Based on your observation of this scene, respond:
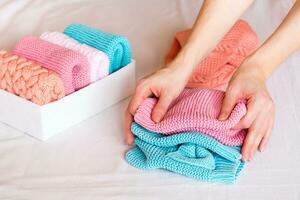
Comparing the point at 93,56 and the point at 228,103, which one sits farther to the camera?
the point at 93,56

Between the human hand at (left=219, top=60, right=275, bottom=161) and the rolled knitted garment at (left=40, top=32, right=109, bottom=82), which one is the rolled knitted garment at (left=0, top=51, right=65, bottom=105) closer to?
the rolled knitted garment at (left=40, top=32, right=109, bottom=82)

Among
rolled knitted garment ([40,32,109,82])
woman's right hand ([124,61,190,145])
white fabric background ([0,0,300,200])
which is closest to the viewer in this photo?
white fabric background ([0,0,300,200])

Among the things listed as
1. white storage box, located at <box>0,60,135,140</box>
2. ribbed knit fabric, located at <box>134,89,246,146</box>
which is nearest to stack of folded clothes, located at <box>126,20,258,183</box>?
ribbed knit fabric, located at <box>134,89,246,146</box>

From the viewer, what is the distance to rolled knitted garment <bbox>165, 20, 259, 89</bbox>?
4.23 feet

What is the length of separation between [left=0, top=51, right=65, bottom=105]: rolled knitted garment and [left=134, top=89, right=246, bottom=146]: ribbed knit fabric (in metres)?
0.17

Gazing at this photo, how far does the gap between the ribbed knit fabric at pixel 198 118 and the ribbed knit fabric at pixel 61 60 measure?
6.7 inches

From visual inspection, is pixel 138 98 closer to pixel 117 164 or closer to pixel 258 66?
pixel 117 164

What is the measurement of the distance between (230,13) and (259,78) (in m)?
0.22

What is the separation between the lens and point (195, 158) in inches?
39.3

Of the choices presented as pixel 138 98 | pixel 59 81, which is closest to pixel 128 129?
pixel 138 98

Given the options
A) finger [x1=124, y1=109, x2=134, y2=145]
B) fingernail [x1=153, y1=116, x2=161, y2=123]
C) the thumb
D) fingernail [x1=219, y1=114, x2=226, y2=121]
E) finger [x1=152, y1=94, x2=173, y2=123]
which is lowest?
finger [x1=124, y1=109, x2=134, y2=145]

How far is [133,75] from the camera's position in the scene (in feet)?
4.20

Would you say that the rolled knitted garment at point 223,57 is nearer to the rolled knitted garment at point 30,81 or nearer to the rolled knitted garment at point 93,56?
the rolled knitted garment at point 93,56

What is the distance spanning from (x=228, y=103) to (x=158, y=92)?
14cm
